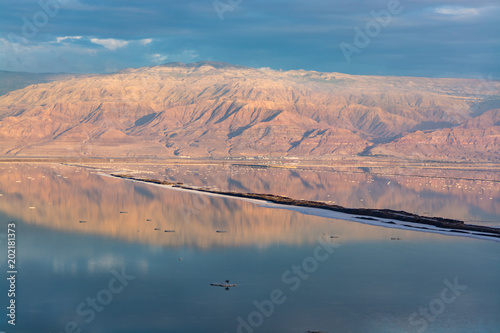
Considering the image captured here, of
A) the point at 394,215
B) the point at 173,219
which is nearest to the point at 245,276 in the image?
the point at 173,219

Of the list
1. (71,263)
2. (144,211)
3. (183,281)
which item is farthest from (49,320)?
(144,211)

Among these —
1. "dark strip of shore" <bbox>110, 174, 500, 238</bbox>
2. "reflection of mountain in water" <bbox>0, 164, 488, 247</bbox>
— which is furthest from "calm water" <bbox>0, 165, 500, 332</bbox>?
"dark strip of shore" <bbox>110, 174, 500, 238</bbox>

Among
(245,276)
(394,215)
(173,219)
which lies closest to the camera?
(245,276)

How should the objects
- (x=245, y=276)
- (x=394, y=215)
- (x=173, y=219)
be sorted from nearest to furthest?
(x=245, y=276), (x=173, y=219), (x=394, y=215)

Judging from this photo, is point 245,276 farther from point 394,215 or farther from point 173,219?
point 394,215

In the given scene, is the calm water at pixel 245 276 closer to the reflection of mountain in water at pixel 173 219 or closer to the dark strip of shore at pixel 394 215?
the reflection of mountain in water at pixel 173 219

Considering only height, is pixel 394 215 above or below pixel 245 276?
above

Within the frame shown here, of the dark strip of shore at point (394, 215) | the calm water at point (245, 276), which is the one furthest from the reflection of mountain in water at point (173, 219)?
the dark strip of shore at point (394, 215)
